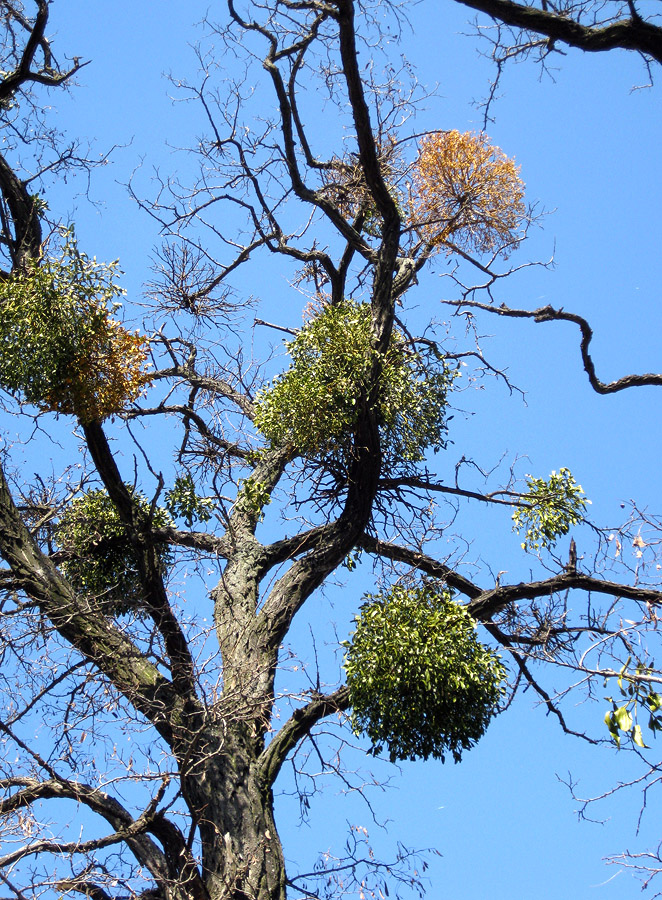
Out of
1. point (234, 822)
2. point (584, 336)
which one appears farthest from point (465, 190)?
point (234, 822)

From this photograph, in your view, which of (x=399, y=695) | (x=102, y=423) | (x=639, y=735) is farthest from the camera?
(x=102, y=423)

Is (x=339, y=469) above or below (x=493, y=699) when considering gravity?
above

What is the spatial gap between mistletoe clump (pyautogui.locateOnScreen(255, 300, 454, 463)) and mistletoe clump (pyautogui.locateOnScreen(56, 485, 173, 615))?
1438 millimetres

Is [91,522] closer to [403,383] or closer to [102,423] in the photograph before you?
[102,423]

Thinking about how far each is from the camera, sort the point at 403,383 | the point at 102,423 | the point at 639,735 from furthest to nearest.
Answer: the point at 403,383 < the point at 102,423 < the point at 639,735

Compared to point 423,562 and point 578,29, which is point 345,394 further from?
point 578,29

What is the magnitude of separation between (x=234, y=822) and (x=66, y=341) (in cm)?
317

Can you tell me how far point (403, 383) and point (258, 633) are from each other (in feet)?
6.78

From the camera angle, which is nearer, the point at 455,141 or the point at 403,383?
the point at 403,383

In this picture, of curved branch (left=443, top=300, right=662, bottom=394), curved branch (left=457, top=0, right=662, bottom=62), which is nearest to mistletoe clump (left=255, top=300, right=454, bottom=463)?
curved branch (left=443, top=300, right=662, bottom=394)

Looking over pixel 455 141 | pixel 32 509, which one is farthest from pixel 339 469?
pixel 455 141

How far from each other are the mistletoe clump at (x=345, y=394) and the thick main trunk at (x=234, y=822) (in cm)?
207

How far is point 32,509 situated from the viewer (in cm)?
706

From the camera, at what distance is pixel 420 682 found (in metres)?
5.61
